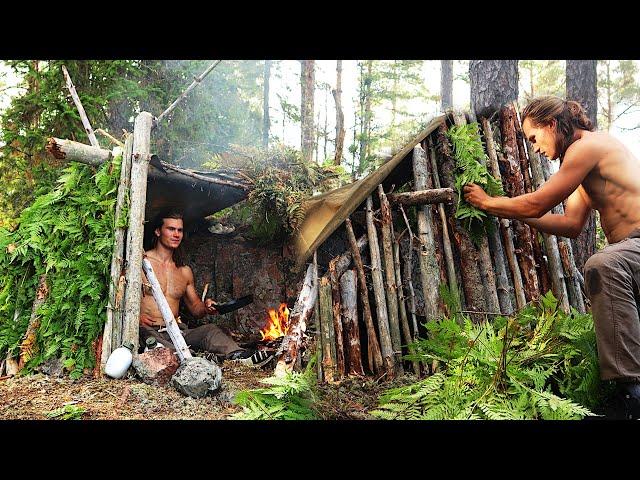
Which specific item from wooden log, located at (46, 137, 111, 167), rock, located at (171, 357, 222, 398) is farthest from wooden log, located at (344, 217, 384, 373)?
wooden log, located at (46, 137, 111, 167)

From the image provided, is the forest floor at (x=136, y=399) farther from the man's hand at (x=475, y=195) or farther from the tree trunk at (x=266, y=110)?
the tree trunk at (x=266, y=110)

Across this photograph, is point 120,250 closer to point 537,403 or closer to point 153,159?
point 153,159

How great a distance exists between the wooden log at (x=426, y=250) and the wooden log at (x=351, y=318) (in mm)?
571

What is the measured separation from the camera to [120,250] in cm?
472

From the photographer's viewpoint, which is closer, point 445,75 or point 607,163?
point 607,163

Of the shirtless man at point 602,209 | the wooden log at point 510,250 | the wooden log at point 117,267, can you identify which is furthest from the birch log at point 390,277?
the wooden log at point 117,267

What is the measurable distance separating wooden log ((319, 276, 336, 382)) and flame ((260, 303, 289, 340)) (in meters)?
2.33

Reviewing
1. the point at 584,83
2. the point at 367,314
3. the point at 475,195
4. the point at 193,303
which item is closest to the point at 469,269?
the point at 475,195

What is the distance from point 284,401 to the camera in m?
3.00

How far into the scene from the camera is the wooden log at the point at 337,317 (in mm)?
3866

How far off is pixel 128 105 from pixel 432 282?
745 cm

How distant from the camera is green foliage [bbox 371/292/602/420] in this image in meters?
2.71
